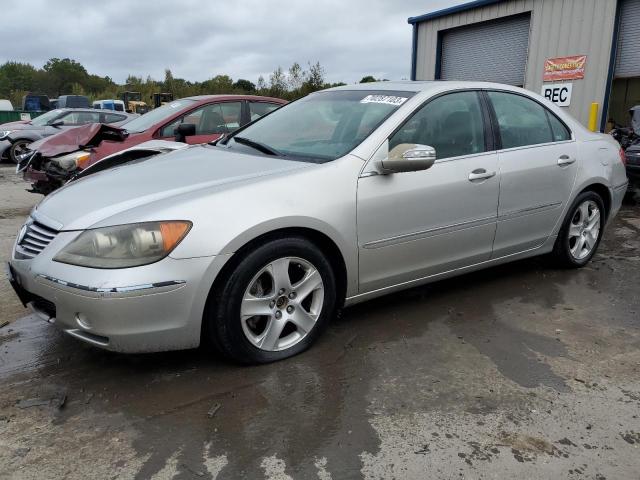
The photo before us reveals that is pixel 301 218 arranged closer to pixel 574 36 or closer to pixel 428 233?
pixel 428 233

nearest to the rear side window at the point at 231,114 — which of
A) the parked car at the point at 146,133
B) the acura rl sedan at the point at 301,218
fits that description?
the parked car at the point at 146,133

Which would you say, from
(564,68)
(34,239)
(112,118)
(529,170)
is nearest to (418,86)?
(529,170)

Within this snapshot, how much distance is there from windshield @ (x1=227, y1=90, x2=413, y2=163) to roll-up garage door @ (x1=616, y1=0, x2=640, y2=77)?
9036 millimetres

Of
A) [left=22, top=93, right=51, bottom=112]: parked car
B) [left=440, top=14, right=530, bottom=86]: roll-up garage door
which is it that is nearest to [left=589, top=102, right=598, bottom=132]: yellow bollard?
[left=440, top=14, right=530, bottom=86]: roll-up garage door

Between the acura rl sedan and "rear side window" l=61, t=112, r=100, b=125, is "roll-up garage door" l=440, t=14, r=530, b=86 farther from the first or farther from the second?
the acura rl sedan

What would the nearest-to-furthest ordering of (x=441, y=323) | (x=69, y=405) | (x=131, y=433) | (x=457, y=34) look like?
(x=131, y=433), (x=69, y=405), (x=441, y=323), (x=457, y=34)

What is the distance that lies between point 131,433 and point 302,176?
60.0 inches

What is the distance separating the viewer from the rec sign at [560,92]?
11.5m

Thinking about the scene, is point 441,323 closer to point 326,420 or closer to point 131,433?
point 326,420

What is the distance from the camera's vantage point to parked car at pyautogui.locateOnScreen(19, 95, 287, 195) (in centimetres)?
636

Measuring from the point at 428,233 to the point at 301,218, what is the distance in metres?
0.96

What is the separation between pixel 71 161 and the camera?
621 centimetres

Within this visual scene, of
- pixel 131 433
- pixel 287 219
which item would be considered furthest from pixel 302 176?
pixel 131 433

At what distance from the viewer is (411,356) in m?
3.16
